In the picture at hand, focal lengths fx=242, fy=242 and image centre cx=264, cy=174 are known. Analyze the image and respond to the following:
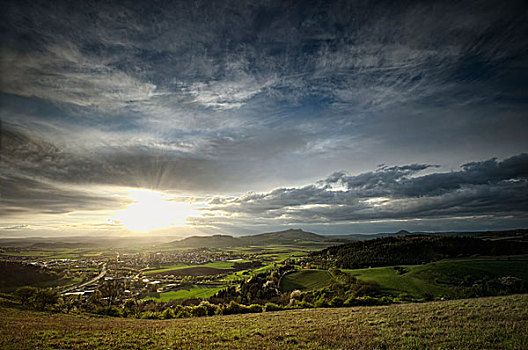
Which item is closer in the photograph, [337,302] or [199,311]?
[199,311]

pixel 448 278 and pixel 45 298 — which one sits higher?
pixel 45 298

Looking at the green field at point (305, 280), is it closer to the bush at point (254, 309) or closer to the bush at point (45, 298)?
the bush at point (254, 309)

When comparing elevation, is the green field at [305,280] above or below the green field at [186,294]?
above

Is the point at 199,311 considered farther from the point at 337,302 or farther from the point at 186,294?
the point at 186,294

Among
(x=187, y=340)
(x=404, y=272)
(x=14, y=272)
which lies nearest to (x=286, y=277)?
(x=404, y=272)

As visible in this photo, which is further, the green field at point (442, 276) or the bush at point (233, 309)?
the green field at point (442, 276)

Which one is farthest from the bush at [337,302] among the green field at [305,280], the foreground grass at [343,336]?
the green field at [305,280]

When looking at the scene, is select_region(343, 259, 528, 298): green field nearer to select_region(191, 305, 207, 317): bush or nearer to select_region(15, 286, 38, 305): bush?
select_region(191, 305, 207, 317): bush

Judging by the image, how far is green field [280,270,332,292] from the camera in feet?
222

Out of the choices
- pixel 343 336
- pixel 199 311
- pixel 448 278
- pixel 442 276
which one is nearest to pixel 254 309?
pixel 199 311

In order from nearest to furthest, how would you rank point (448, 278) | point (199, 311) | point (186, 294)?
1. point (199, 311)
2. point (448, 278)
3. point (186, 294)

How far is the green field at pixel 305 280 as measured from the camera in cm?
6762

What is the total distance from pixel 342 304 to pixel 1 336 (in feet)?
127

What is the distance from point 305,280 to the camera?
7519 cm
